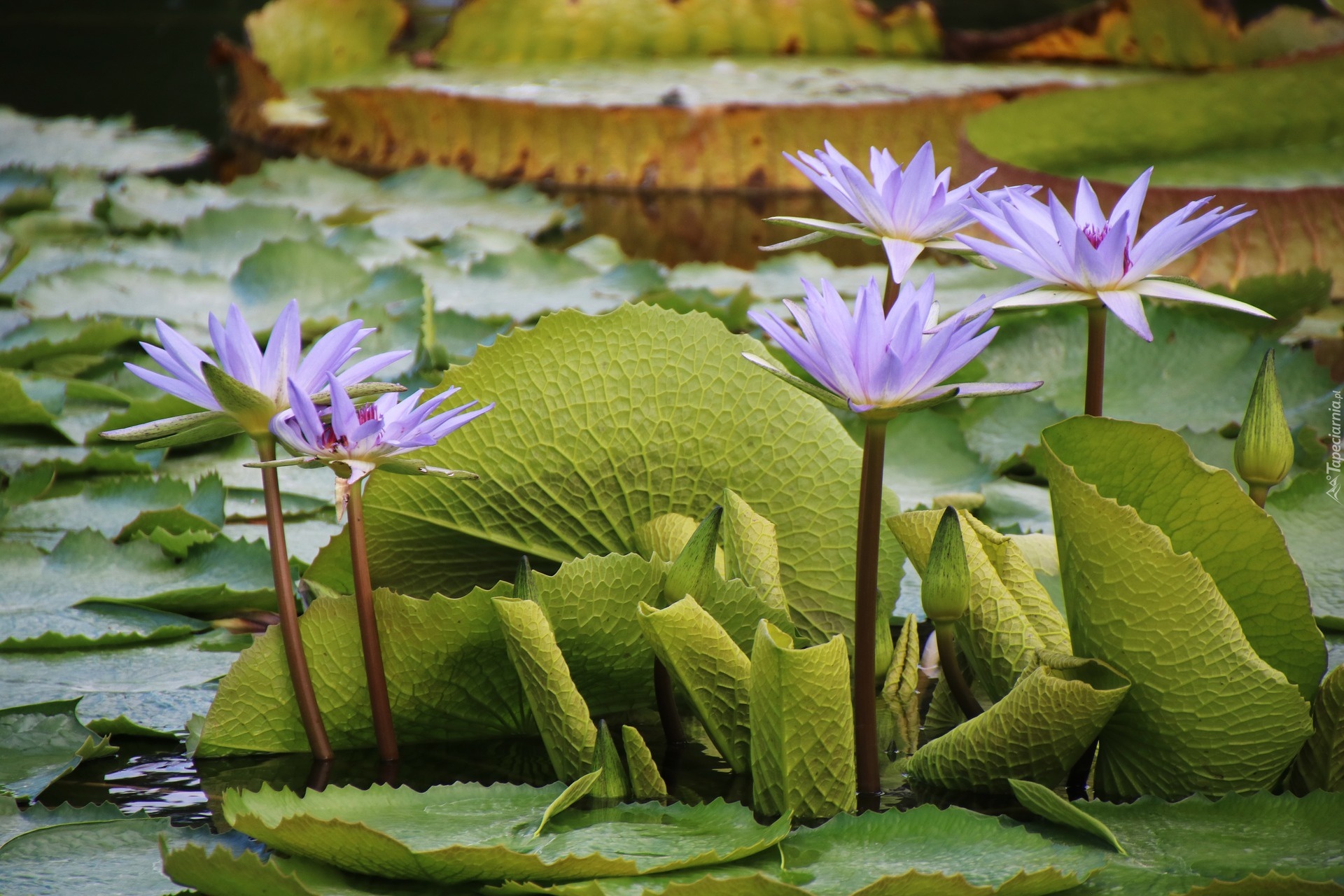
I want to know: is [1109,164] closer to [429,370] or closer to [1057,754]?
[429,370]

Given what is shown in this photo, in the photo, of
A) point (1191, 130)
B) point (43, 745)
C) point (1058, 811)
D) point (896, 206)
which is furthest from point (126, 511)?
point (1191, 130)

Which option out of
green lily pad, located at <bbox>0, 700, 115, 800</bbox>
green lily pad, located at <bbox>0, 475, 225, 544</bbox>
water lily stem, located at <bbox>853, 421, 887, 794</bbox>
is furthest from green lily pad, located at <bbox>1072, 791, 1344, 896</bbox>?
green lily pad, located at <bbox>0, 475, 225, 544</bbox>

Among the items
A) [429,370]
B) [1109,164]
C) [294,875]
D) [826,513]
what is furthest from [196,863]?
[1109,164]

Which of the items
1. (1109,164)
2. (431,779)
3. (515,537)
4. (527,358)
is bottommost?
(431,779)

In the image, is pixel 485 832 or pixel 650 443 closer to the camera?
pixel 485 832

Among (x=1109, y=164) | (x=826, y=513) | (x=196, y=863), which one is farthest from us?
(x=1109, y=164)

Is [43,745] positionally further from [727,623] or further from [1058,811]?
[1058,811]
